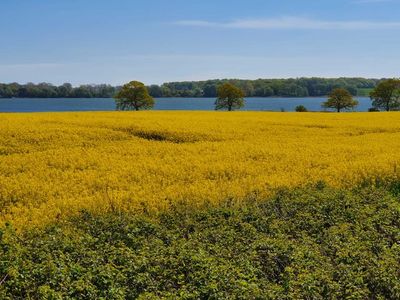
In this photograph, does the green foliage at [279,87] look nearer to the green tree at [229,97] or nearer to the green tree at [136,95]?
the green tree at [229,97]

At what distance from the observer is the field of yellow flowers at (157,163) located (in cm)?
1235

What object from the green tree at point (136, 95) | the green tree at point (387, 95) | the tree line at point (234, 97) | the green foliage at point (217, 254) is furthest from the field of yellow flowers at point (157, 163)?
the green tree at point (387, 95)

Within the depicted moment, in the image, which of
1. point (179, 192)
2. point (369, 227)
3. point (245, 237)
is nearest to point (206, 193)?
point (179, 192)

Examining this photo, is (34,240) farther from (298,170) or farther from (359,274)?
(298,170)

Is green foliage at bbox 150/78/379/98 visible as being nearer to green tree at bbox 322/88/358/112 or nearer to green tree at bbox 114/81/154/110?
green tree at bbox 322/88/358/112

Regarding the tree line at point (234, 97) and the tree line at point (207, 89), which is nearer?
the tree line at point (234, 97)

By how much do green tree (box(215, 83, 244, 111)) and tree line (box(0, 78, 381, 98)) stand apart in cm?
7389

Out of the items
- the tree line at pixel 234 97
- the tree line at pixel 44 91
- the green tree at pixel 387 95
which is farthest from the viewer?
the tree line at pixel 44 91

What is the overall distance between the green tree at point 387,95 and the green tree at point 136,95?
35.3 meters

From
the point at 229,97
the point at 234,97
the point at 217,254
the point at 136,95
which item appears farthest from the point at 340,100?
the point at 217,254

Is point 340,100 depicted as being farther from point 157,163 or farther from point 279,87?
point 279,87

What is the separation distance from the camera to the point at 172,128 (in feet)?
78.9

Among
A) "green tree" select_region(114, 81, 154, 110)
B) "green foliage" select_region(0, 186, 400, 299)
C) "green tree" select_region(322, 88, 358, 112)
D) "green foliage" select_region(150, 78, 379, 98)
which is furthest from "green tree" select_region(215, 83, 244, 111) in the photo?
"green foliage" select_region(150, 78, 379, 98)

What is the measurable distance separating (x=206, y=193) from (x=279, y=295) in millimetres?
6001
